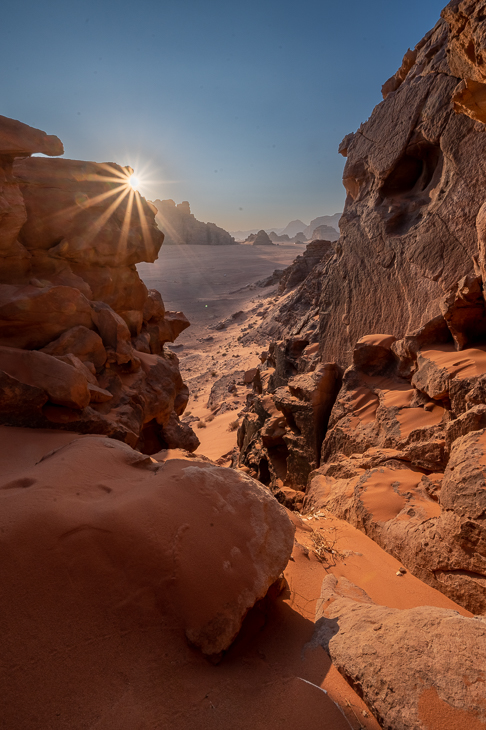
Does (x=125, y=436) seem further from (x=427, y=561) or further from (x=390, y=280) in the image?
(x=390, y=280)

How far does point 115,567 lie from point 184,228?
7415 cm

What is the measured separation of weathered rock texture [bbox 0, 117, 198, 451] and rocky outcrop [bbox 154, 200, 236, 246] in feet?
206

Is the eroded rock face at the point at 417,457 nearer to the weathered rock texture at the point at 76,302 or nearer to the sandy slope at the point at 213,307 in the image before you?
the weathered rock texture at the point at 76,302

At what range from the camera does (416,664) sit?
156cm

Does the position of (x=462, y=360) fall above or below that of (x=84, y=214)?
below

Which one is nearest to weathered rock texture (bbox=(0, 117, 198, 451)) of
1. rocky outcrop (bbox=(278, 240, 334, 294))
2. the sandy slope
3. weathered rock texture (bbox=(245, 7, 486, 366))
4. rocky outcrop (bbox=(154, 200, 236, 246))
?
weathered rock texture (bbox=(245, 7, 486, 366))

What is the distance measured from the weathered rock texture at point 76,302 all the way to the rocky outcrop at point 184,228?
206 ft

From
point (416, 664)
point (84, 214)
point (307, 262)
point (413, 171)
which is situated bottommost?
point (416, 664)

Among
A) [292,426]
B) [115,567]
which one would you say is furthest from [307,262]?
[115,567]

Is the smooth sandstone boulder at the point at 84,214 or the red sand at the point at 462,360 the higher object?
the smooth sandstone boulder at the point at 84,214

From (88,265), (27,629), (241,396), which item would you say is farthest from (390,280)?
(241,396)

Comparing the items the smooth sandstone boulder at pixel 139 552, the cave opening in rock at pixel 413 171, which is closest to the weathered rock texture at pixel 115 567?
the smooth sandstone boulder at pixel 139 552

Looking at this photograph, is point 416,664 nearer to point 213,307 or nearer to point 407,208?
point 407,208

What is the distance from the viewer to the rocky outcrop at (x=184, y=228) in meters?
68.3
